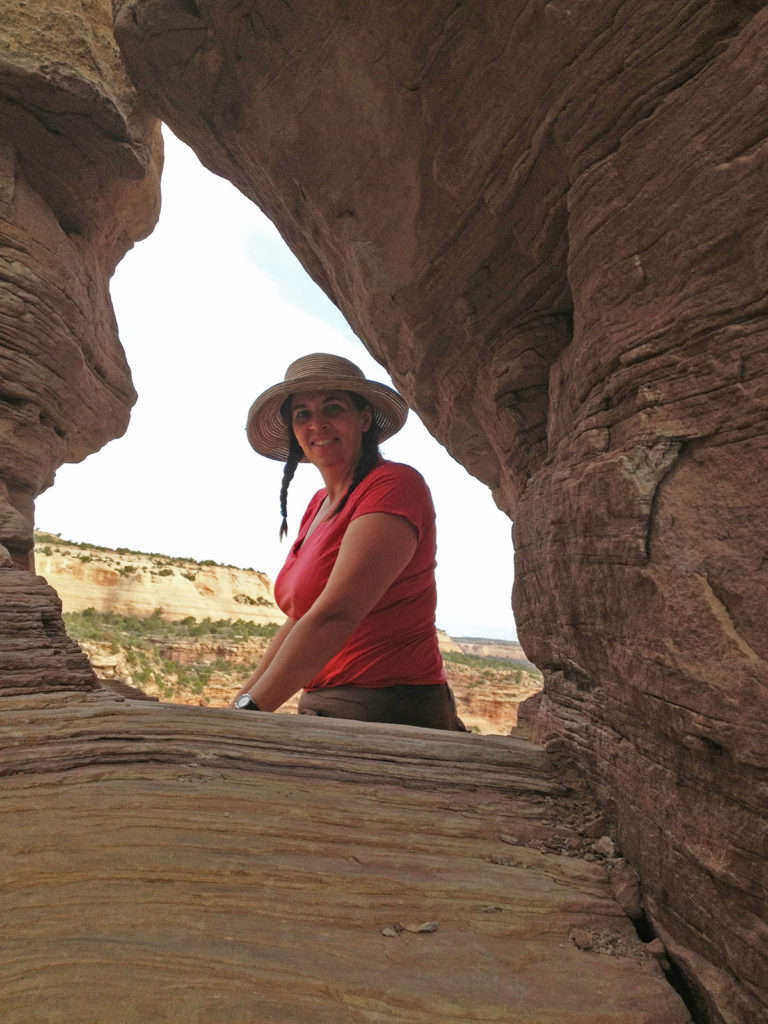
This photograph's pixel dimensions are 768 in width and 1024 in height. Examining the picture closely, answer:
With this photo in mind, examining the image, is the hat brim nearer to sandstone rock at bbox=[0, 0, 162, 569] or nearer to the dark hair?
the dark hair

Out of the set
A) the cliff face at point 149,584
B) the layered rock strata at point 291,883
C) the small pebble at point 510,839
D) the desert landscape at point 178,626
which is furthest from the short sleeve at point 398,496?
the cliff face at point 149,584

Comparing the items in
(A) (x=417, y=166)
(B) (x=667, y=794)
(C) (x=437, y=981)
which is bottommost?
(C) (x=437, y=981)

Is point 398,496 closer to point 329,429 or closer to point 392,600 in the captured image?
point 392,600

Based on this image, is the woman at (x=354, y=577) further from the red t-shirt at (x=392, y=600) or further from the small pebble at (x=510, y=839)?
the small pebble at (x=510, y=839)

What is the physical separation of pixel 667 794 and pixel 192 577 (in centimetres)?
3567

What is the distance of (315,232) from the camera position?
4324mm

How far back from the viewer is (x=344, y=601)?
2.89 m

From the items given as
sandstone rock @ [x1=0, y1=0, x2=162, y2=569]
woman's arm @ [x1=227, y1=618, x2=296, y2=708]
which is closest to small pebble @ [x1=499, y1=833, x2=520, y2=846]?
woman's arm @ [x1=227, y1=618, x2=296, y2=708]

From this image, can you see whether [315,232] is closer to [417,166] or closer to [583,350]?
[417,166]

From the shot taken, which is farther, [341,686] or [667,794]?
[341,686]

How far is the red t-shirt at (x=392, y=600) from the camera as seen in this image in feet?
10.5

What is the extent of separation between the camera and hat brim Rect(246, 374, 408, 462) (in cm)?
384

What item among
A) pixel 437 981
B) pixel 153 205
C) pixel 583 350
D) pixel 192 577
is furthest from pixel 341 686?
Answer: pixel 192 577

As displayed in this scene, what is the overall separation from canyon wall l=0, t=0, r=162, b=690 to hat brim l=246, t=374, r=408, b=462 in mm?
1707
